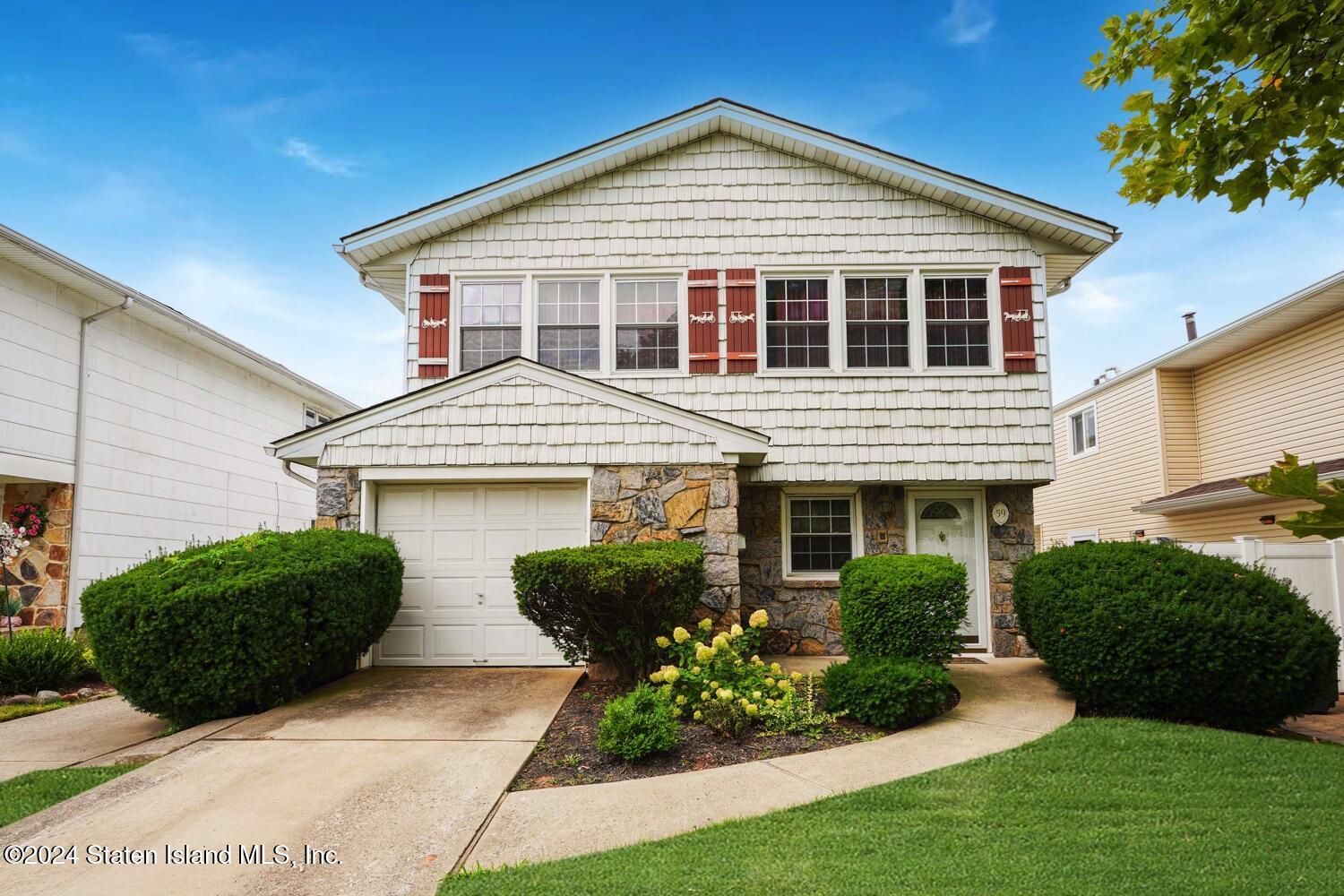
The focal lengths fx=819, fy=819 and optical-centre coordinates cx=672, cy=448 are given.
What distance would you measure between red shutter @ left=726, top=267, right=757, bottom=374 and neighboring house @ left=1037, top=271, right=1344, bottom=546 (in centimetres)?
625

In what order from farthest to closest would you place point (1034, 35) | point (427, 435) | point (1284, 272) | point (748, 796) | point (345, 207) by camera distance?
point (1284, 272), point (345, 207), point (1034, 35), point (427, 435), point (748, 796)

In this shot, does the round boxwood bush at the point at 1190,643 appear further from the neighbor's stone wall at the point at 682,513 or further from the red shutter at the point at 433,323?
the red shutter at the point at 433,323

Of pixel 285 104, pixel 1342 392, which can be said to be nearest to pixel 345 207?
pixel 285 104

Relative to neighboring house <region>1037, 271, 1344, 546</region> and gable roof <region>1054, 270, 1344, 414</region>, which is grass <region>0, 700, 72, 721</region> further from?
gable roof <region>1054, 270, 1344, 414</region>

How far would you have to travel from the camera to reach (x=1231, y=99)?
378 centimetres

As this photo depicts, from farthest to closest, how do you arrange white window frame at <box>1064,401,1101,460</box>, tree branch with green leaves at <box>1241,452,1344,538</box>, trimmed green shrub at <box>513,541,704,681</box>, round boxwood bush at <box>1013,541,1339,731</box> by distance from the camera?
1. white window frame at <box>1064,401,1101,460</box>
2. trimmed green shrub at <box>513,541,704,681</box>
3. round boxwood bush at <box>1013,541,1339,731</box>
4. tree branch with green leaves at <box>1241,452,1344,538</box>

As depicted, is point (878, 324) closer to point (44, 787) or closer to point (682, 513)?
point (682, 513)

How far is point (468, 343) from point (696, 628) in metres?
4.77

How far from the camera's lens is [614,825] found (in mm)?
4215

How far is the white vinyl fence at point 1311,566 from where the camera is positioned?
26.7 feet

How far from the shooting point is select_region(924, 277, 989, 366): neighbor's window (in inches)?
398

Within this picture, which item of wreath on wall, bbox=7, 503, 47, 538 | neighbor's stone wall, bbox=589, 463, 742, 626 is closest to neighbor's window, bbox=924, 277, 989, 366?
neighbor's stone wall, bbox=589, 463, 742, 626

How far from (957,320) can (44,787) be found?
973cm

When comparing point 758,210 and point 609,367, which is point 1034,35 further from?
point 609,367
